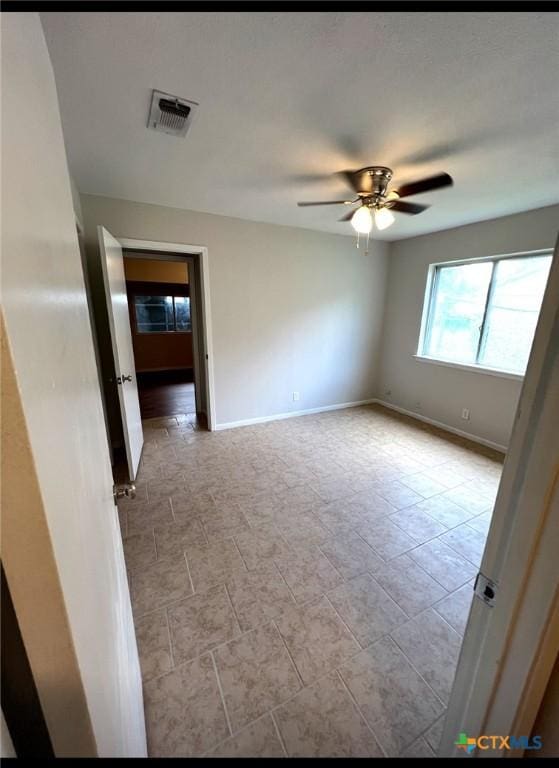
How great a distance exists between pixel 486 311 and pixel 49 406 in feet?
12.8

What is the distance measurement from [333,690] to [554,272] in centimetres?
160

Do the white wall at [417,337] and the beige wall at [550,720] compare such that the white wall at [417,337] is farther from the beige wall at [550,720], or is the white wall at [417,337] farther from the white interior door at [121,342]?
the white interior door at [121,342]

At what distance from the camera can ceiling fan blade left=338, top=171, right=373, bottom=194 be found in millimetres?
1766

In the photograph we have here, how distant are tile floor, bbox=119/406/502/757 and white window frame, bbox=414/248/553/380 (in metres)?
0.93

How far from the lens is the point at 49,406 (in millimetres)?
447

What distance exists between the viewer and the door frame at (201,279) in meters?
2.87

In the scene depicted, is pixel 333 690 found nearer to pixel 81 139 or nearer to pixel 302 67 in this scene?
pixel 302 67

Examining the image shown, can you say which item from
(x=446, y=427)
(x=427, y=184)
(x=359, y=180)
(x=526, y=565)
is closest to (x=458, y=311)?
(x=446, y=427)

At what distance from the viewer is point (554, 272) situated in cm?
62

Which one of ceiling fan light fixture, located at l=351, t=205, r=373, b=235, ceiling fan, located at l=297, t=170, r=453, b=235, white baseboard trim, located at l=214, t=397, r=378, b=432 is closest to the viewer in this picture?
ceiling fan, located at l=297, t=170, r=453, b=235

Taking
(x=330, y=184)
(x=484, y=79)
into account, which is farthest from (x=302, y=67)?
(x=330, y=184)

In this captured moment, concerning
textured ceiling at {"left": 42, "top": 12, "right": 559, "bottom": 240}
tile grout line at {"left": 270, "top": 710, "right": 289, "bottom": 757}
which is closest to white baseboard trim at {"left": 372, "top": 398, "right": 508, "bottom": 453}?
textured ceiling at {"left": 42, "top": 12, "right": 559, "bottom": 240}

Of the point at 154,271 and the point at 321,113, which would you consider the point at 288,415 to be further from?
the point at 154,271

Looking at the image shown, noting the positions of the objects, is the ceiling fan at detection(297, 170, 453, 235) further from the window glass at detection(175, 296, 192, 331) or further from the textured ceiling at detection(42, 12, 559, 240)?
the window glass at detection(175, 296, 192, 331)
